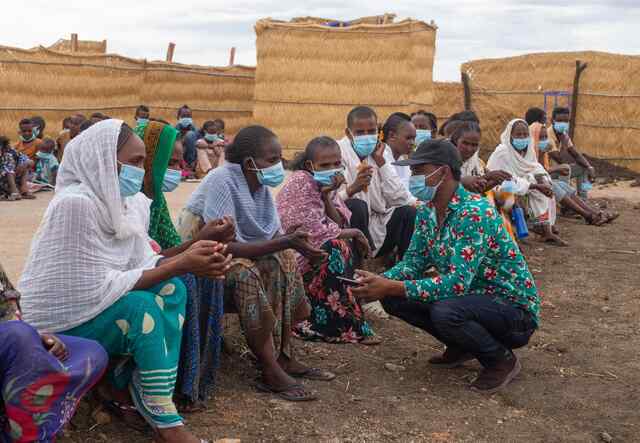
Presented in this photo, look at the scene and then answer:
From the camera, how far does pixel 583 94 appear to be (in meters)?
17.8

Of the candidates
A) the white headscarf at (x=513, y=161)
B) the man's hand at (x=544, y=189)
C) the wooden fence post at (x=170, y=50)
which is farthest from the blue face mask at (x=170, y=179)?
the wooden fence post at (x=170, y=50)

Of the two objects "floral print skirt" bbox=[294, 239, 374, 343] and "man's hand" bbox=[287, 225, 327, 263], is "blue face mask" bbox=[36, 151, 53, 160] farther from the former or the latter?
"man's hand" bbox=[287, 225, 327, 263]

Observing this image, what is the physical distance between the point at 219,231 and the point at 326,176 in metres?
1.54

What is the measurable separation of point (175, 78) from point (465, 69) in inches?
276

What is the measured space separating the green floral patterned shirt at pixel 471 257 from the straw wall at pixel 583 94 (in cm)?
1404

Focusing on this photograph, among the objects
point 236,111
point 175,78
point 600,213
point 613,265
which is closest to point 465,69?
point 236,111

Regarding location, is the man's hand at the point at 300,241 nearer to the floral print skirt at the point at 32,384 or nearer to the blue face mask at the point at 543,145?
the floral print skirt at the point at 32,384

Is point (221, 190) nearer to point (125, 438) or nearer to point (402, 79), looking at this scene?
point (125, 438)

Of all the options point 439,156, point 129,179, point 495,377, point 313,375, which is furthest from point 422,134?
point 129,179

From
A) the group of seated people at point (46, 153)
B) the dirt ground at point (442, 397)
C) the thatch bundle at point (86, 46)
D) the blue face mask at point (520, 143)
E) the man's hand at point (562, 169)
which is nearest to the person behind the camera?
the dirt ground at point (442, 397)

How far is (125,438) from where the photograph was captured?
359cm

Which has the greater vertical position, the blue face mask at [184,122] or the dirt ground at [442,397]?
the blue face mask at [184,122]

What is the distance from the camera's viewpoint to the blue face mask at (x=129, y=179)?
139 inches

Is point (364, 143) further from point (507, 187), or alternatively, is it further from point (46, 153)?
point (46, 153)
